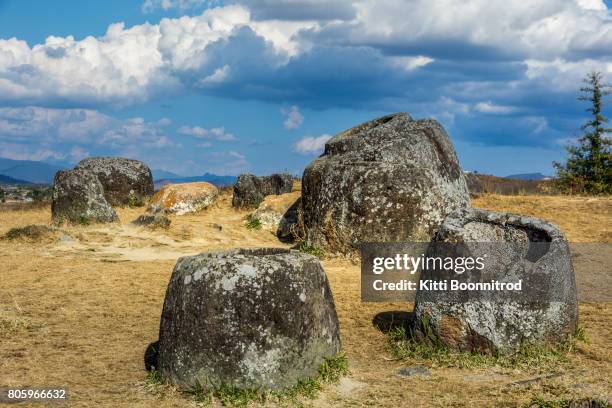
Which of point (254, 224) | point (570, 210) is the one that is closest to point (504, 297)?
point (254, 224)

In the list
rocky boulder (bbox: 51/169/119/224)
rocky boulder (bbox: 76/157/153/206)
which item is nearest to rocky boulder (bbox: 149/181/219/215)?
rocky boulder (bbox: 76/157/153/206)

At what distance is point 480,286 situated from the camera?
7.57 meters

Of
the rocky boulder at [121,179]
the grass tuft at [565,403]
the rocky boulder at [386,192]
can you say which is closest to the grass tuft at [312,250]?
the rocky boulder at [386,192]

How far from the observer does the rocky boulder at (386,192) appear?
1323 cm

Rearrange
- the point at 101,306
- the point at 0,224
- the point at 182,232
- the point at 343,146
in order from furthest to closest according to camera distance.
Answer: the point at 0,224
the point at 182,232
the point at 343,146
the point at 101,306

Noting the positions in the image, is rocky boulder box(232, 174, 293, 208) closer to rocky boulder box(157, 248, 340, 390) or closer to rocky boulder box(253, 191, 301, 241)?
rocky boulder box(253, 191, 301, 241)

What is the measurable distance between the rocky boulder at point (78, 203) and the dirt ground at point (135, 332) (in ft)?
5.16

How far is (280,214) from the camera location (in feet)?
63.2

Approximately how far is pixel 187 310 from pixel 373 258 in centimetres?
727

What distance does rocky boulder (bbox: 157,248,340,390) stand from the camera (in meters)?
6.33

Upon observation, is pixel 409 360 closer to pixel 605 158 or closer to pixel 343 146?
pixel 343 146

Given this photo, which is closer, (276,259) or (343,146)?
(276,259)

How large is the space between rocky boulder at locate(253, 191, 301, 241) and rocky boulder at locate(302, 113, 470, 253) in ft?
8.53

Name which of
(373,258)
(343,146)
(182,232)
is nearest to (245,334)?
(373,258)
